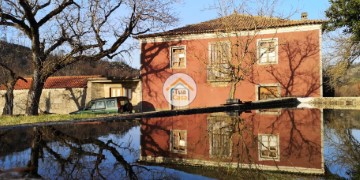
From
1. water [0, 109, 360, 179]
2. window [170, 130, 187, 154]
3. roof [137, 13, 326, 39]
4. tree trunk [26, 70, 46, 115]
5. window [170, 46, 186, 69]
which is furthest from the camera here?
window [170, 46, 186, 69]

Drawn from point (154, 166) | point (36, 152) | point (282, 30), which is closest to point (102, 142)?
point (36, 152)

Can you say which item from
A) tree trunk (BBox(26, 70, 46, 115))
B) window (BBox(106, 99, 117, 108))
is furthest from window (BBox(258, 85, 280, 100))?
tree trunk (BBox(26, 70, 46, 115))

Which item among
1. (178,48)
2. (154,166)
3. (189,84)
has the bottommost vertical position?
(154,166)

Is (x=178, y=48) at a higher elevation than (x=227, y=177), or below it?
higher

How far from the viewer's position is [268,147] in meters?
6.00

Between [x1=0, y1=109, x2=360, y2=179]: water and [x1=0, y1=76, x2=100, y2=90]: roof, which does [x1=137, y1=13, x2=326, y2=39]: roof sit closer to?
[x1=0, y1=76, x2=100, y2=90]: roof

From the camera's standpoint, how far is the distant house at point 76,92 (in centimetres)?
2841

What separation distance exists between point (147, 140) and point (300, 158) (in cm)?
324

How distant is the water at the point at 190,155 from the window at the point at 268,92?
1570 cm

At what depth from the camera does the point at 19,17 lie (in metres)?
19.8

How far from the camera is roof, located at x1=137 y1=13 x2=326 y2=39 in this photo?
2180 centimetres

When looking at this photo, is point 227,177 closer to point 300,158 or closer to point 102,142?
point 300,158

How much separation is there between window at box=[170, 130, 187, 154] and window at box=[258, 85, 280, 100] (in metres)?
16.5

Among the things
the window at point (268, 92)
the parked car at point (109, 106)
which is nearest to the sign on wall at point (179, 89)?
the window at point (268, 92)
